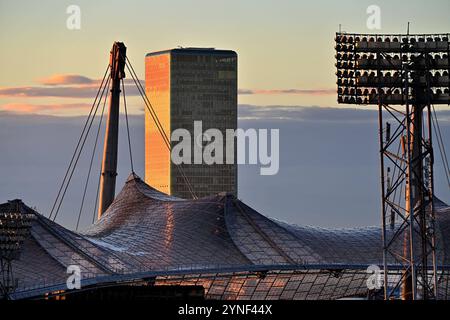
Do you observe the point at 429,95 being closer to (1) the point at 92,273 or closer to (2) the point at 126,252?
(1) the point at 92,273

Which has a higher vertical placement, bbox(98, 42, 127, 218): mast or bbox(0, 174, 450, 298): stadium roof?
bbox(98, 42, 127, 218): mast

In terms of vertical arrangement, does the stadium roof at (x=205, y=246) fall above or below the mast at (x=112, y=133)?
below

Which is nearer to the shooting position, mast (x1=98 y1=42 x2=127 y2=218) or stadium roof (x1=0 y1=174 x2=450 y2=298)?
stadium roof (x1=0 y1=174 x2=450 y2=298)

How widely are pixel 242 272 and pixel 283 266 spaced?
167 inches

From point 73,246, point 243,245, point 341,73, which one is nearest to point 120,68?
point 243,245

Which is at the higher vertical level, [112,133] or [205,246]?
[112,133]

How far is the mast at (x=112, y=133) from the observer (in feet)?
551

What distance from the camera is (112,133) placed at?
171000 millimetres

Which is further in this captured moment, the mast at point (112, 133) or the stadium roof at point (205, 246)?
the mast at point (112, 133)

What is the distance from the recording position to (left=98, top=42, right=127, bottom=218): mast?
167875 mm

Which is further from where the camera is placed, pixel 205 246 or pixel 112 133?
pixel 112 133

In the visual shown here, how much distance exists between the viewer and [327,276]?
14800cm
